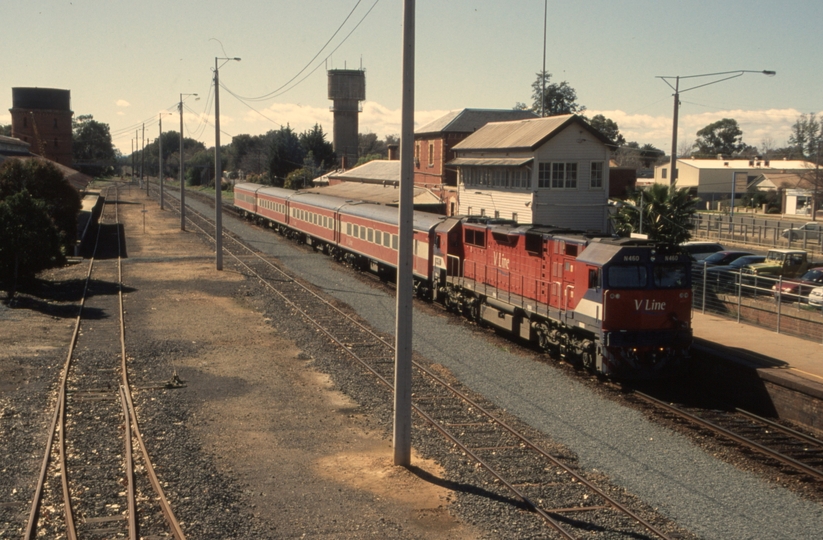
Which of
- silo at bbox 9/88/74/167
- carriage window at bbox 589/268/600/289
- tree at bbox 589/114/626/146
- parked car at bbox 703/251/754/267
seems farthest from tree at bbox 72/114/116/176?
carriage window at bbox 589/268/600/289

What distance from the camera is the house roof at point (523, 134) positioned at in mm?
39500

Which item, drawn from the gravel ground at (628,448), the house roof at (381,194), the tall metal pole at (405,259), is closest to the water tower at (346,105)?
the house roof at (381,194)

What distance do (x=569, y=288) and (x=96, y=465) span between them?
11285 millimetres

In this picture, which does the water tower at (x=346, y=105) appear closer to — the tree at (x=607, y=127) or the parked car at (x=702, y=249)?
the tree at (x=607, y=127)

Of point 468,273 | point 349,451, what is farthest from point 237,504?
point 468,273

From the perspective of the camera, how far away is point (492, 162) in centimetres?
4294

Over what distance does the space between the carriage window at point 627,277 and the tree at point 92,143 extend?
147814 millimetres

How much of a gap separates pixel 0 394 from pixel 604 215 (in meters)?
31.4

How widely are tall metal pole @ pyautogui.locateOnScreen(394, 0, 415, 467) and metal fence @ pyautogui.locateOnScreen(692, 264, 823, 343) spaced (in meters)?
13.5

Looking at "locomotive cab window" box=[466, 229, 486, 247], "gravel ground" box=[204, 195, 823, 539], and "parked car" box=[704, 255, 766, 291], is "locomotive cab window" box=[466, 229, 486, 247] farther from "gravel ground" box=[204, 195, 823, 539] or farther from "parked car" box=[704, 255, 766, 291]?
"parked car" box=[704, 255, 766, 291]

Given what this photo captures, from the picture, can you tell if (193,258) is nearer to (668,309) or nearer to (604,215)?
(604,215)

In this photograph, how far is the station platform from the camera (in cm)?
1553

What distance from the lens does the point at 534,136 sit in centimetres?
4075

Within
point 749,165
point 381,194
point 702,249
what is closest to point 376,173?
point 381,194
